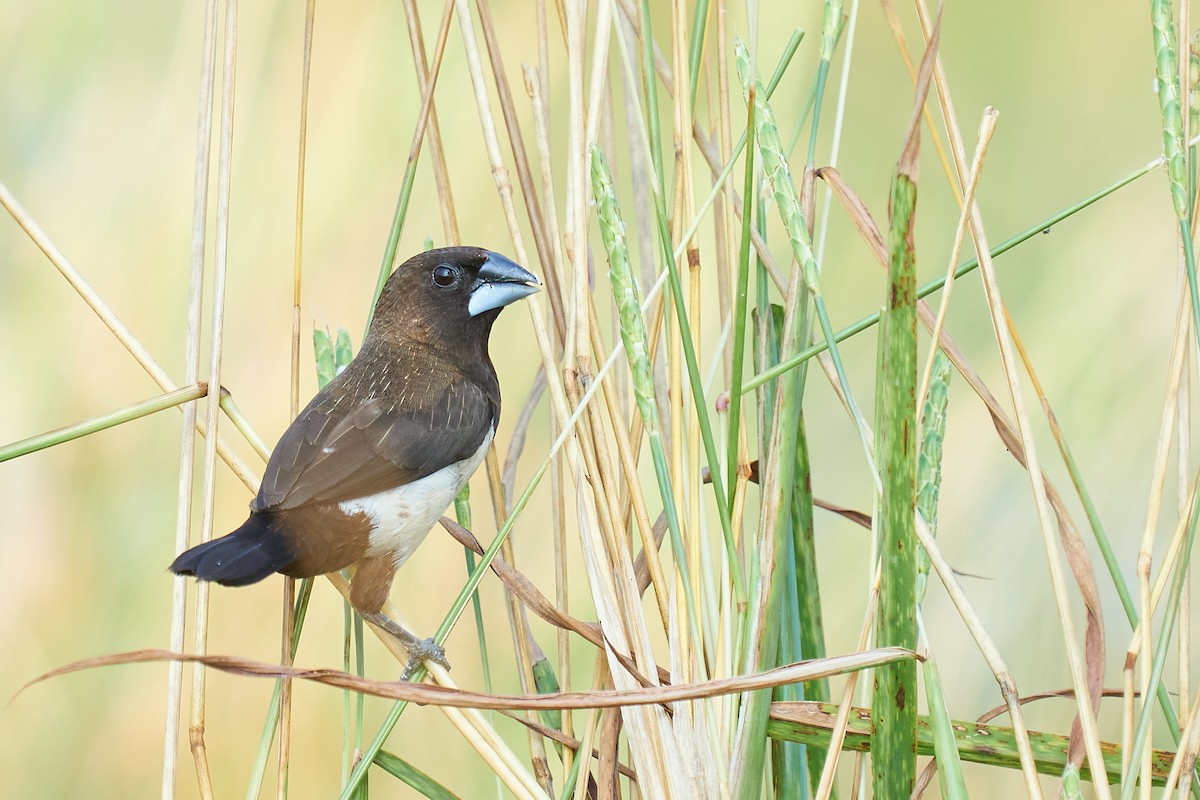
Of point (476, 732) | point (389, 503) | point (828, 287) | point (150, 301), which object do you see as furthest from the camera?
point (828, 287)

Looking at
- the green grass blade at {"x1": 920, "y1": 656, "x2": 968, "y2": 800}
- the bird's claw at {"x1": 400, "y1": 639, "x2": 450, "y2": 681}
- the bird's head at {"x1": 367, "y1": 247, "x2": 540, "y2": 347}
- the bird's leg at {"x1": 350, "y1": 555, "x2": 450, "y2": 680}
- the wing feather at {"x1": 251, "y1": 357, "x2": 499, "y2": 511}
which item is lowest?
the green grass blade at {"x1": 920, "y1": 656, "x2": 968, "y2": 800}

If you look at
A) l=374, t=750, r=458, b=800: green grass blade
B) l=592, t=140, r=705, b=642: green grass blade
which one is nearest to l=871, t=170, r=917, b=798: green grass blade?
l=592, t=140, r=705, b=642: green grass blade

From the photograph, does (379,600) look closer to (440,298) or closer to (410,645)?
(410,645)

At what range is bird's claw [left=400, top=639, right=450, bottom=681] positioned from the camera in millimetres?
1354

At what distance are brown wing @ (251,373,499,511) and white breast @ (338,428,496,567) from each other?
0.02 metres

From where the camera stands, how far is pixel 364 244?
2.49 metres

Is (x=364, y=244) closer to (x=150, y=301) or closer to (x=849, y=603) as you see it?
(x=150, y=301)

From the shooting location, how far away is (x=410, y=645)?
142 cm

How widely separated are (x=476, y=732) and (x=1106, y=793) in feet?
2.14

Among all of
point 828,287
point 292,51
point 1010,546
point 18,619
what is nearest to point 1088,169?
point 828,287

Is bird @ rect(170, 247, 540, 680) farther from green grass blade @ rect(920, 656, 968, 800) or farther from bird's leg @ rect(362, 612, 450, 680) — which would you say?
green grass blade @ rect(920, 656, 968, 800)

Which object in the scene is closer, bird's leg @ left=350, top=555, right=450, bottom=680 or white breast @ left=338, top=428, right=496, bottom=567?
bird's leg @ left=350, top=555, right=450, bottom=680

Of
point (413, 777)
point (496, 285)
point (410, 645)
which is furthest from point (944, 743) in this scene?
point (496, 285)

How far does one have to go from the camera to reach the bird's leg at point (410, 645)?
1.37m
